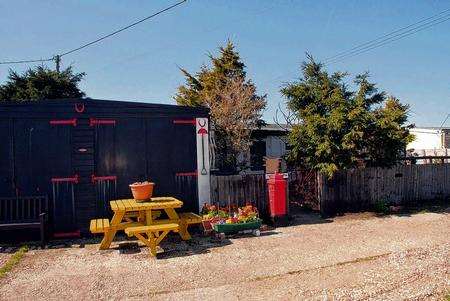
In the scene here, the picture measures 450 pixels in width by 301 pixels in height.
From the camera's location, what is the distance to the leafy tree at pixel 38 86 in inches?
886

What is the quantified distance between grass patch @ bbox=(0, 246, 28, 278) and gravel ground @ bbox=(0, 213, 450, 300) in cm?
14

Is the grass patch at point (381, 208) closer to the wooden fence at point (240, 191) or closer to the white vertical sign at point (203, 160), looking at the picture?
the wooden fence at point (240, 191)

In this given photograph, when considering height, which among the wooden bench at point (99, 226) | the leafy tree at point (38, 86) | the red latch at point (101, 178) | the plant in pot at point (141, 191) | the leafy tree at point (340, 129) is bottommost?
the wooden bench at point (99, 226)

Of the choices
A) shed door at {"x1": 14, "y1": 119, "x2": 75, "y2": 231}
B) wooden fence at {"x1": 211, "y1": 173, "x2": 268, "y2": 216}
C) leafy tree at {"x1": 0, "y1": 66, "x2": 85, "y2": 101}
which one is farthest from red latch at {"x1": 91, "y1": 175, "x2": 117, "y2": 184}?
leafy tree at {"x1": 0, "y1": 66, "x2": 85, "y2": 101}

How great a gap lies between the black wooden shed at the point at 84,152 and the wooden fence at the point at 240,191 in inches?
42.8

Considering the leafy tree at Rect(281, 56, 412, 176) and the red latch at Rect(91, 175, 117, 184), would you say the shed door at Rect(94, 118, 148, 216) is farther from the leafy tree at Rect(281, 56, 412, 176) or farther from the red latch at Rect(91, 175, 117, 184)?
the leafy tree at Rect(281, 56, 412, 176)

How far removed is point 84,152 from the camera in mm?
10211

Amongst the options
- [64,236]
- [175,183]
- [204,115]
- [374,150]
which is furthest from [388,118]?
[64,236]

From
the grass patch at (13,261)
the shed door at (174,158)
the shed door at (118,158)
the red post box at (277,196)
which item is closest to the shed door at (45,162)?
the shed door at (118,158)

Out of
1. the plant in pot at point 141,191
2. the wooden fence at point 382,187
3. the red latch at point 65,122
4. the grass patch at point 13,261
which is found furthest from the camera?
the wooden fence at point 382,187

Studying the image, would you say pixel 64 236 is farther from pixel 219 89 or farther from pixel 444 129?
pixel 444 129

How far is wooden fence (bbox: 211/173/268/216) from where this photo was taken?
11.3 meters

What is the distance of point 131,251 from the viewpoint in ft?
28.4

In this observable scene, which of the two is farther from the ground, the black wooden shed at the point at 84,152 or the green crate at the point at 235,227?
the black wooden shed at the point at 84,152
